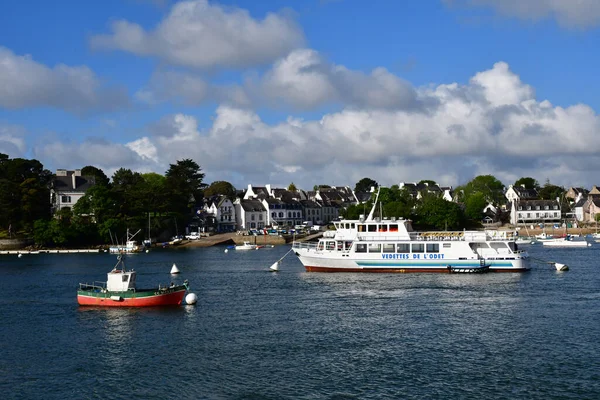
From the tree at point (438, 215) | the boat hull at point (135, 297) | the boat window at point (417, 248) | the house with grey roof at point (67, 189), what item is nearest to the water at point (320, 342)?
the boat hull at point (135, 297)

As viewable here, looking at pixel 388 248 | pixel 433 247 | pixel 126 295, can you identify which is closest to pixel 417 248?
pixel 433 247

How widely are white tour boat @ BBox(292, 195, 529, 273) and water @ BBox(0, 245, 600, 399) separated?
6.31 m

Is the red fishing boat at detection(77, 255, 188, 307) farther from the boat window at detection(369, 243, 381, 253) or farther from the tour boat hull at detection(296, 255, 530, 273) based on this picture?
the boat window at detection(369, 243, 381, 253)

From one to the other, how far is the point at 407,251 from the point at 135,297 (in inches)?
1461

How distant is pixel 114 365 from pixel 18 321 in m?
18.5

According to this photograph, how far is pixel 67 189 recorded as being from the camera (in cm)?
17188

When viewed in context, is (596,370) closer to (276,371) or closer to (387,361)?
(387,361)

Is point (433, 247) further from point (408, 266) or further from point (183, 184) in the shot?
point (183, 184)

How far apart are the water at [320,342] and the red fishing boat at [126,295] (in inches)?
53.3

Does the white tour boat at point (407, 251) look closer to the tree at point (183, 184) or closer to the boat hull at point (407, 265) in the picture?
the boat hull at point (407, 265)

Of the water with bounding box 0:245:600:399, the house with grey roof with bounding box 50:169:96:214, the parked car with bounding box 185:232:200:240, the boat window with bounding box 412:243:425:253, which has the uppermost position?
the house with grey roof with bounding box 50:169:96:214

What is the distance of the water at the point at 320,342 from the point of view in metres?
33.2

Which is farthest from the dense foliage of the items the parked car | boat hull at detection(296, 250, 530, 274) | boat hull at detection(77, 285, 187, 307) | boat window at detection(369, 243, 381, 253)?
boat hull at detection(77, 285, 187, 307)

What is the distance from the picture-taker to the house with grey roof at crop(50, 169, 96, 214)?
17050 centimetres
